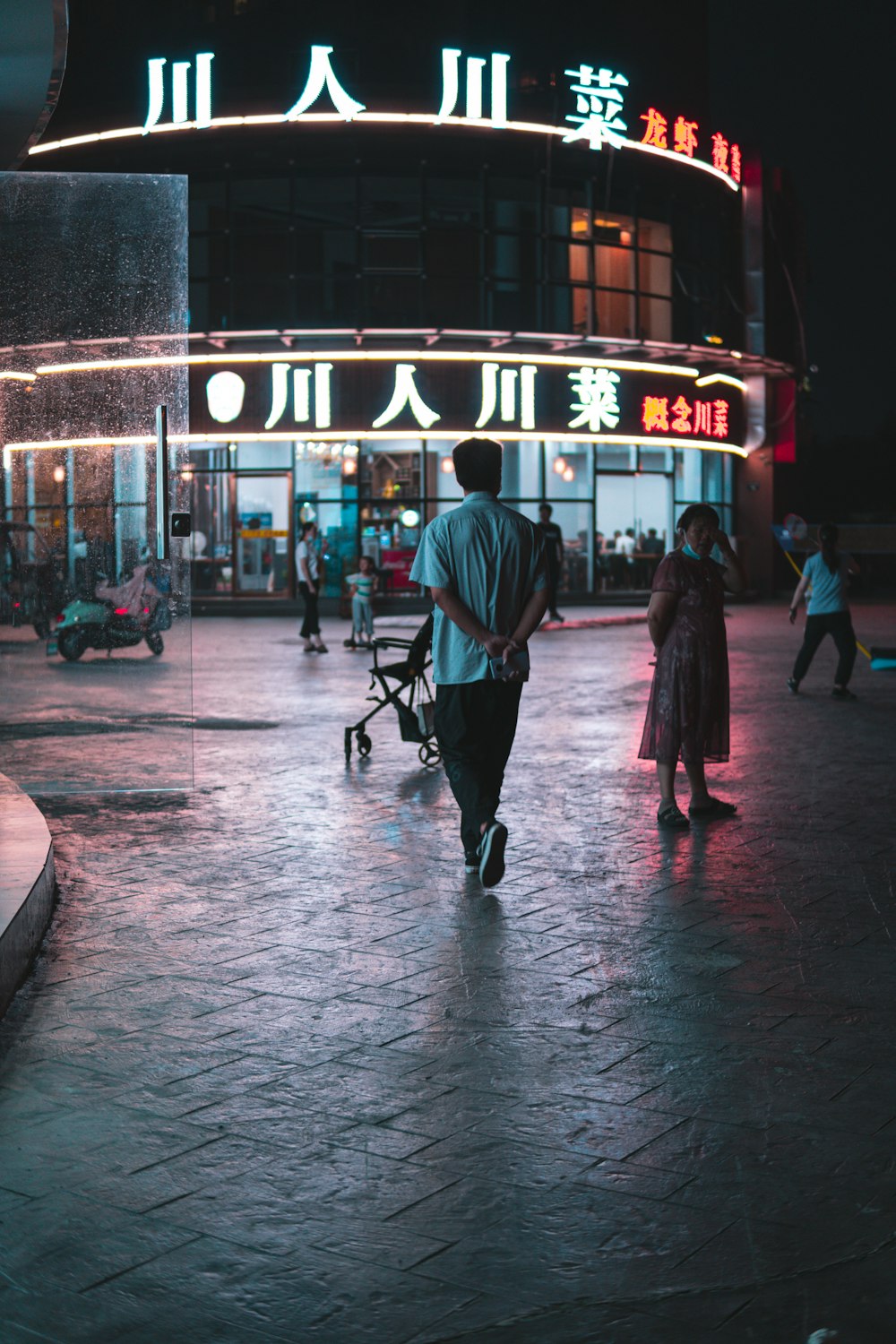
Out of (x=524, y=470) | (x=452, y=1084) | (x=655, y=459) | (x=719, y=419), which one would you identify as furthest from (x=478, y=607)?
(x=719, y=419)

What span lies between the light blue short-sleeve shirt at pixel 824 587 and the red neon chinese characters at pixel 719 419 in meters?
24.1

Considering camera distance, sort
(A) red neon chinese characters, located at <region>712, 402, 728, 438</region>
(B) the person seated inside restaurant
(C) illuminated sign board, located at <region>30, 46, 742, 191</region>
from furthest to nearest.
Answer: (A) red neon chinese characters, located at <region>712, 402, 728, 438</region> → (B) the person seated inside restaurant → (C) illuminated sign board, located at <region>30, 46, 742, 191</region>

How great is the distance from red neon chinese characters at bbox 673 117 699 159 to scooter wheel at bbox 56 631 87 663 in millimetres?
30313

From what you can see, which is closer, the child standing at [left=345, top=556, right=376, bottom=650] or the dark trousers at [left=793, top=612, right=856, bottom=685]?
the dark trousers at [left=793, top=612, right=856, bottom=685]

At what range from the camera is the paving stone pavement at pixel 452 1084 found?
3107mm

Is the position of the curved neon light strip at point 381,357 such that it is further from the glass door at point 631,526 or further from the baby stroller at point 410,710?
the baby stroller at point 410,710

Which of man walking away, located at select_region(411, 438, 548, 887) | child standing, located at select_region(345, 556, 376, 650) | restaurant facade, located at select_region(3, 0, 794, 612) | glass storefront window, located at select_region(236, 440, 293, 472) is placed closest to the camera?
man walking away, located at select_region(411, 438, 548, 887)

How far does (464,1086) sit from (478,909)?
7.05ft

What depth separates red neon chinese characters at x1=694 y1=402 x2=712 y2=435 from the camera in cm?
3759

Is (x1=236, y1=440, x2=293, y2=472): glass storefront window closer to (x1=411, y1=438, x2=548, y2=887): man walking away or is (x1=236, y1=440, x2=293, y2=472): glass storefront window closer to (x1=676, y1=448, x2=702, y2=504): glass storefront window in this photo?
(x1=676, y1=448, x2=702, y2=504): glass storefront window

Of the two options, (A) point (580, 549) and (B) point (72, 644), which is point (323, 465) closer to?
(A) point (580, 549)

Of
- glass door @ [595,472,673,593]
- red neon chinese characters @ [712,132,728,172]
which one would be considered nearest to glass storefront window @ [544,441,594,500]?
glass door @ [595,472,673,593]

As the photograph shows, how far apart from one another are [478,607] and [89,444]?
297cm

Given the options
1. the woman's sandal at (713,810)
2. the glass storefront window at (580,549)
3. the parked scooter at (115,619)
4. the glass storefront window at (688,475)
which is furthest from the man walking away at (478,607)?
the glass storefront window at (688,475)
